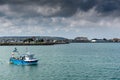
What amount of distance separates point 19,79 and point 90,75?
11.6m

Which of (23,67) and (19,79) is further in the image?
(23,67)

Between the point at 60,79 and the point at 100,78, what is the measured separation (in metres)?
6.25

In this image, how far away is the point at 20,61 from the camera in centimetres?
7056

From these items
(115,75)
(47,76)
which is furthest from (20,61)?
(115,75)

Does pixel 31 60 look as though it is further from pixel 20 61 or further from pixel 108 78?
pixel 108 78

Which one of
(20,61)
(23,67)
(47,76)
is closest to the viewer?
(47,76)

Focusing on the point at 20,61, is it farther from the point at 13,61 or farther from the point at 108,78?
the point at 108,78

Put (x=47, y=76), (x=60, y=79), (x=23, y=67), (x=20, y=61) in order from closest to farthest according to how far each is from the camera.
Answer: (x=60, y=79) → (x=47, y=76) → (x=23, y=67) → (x=20, y=61)

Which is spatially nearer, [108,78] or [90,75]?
[108,78]

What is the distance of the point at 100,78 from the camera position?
4772 centimetres

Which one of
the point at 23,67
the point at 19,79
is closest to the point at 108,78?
the point at 19,79

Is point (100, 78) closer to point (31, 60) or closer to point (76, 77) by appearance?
point (76, 77)

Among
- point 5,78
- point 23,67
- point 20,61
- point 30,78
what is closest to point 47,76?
point 30,78

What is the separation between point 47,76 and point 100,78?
8.49m
